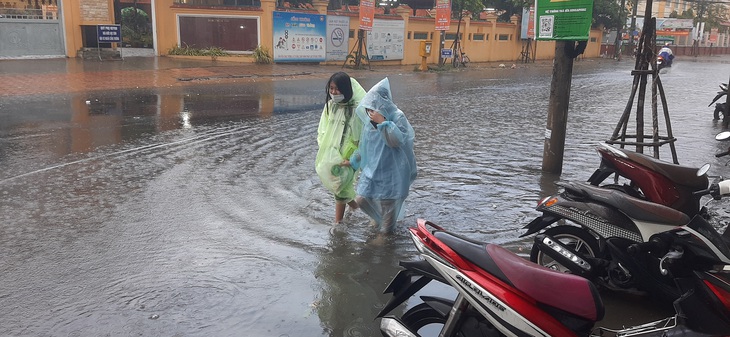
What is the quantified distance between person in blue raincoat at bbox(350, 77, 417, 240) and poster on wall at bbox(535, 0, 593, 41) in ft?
8.38

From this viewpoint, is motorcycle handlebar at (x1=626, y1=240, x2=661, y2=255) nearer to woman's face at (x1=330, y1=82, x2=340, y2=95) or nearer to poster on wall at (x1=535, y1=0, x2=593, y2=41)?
woman's face at (x1=330, y1=82, x2=340, y2=95)

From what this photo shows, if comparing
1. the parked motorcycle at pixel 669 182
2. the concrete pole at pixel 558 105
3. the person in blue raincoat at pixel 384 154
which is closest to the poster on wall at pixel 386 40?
the concrete pole at pixel 558 105

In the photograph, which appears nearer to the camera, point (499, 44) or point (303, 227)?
point (303, 227)

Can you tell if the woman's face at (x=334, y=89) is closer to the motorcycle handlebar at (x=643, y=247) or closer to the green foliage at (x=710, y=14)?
the motorcycle handlebar at (x=643, y=247)

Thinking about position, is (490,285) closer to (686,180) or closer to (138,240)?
(686,180)

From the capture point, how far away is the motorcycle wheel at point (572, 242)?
13.3 feet

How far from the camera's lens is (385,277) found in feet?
14.0

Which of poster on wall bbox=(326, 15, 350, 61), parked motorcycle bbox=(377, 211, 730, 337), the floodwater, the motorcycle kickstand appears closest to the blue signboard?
poster on wall bbox=(326, 15, 350, 61)

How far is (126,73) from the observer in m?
18.2

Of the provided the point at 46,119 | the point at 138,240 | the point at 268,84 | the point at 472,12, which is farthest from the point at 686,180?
the point at 472,12

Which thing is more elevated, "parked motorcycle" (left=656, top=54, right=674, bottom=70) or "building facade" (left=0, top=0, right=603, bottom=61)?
"building facade" (left=0, top=0, right=603, bottom=61)

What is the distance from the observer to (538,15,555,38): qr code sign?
6.51 m

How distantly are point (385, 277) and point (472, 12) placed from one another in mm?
32851

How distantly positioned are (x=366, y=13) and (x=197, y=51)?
22.3ft
